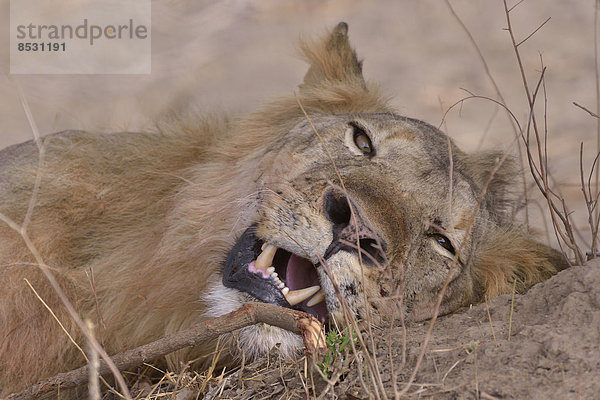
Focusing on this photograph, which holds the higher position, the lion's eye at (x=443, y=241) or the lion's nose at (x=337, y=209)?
the lion's nose at (x=337, y=209)

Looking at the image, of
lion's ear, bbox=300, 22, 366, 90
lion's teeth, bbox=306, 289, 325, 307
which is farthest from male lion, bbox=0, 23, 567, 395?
lion's ear, bbox=300, 22, 366, 90

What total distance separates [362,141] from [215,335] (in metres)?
1.16

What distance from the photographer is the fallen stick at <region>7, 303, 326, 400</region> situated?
2.35 meters

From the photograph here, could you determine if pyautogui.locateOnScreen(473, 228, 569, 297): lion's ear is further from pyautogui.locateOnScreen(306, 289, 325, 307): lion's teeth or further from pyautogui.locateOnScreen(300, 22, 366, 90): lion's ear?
pyautogui.locateOnScreen(300, 22, 366, 90): lion's ear

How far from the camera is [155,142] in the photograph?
3738 millimetres

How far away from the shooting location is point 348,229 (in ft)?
8.11

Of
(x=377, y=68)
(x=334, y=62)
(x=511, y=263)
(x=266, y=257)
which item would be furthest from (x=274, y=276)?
(x=377, y=68)

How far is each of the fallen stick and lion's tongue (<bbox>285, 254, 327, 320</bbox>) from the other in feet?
0.83

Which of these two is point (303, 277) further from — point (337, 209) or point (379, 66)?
point (379, 66)

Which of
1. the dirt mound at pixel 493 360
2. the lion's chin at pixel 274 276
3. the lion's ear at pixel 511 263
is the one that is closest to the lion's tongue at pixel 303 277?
the lion's chin at pixel 274 276

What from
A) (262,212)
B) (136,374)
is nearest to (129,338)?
(136,374)

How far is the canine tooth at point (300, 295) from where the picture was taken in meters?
2.62

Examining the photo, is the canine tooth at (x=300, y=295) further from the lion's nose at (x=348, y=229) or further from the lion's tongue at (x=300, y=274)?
the lion's nose at (x=348, y=229)

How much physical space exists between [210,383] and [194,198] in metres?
1.00
